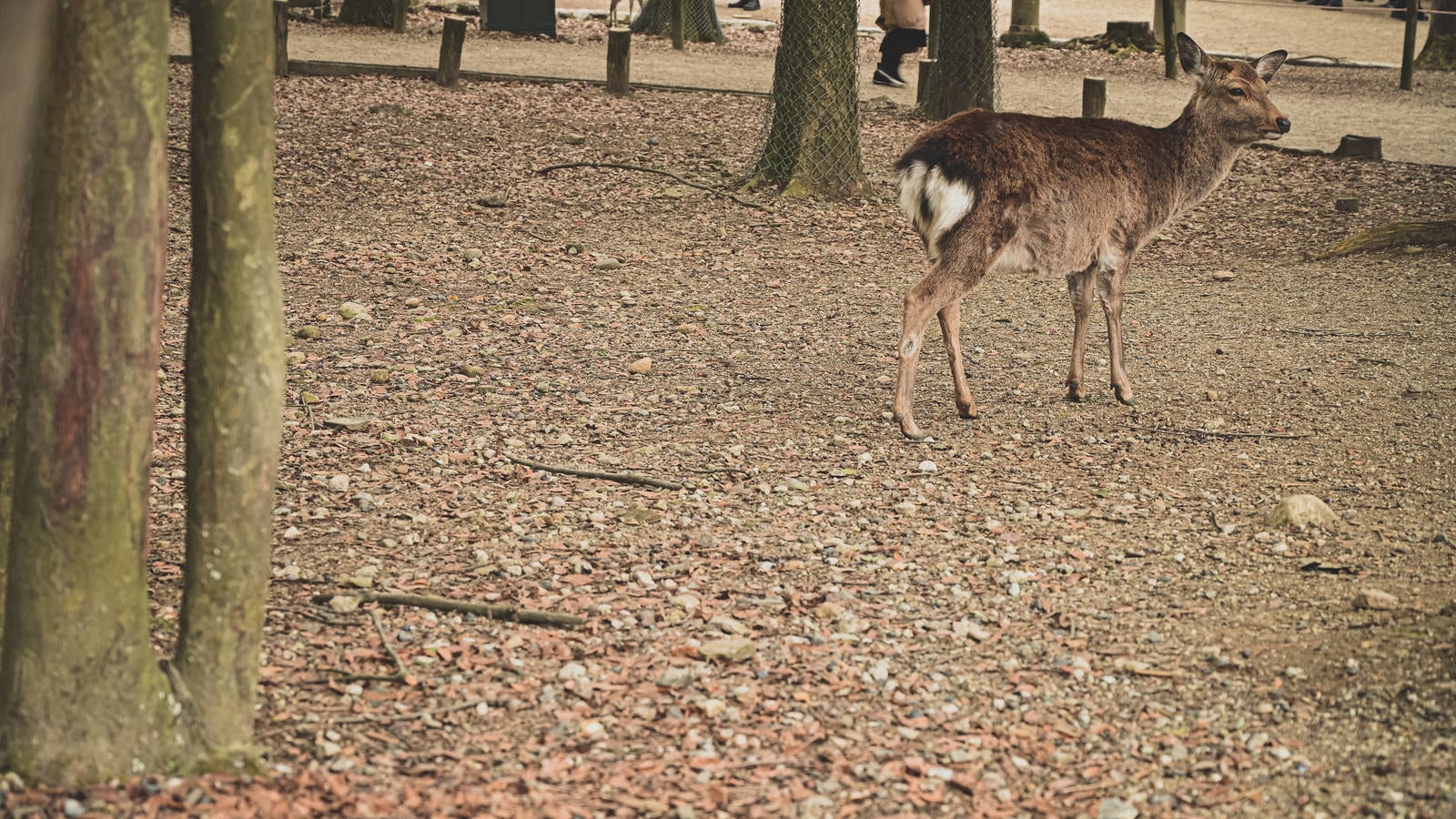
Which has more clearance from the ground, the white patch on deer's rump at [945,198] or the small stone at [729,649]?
the white patch on deer's rump at [945,198]

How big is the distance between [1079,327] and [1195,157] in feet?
3.49

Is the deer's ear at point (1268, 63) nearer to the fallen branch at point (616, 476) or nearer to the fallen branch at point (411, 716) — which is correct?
the fallen branch at point (616, 476)

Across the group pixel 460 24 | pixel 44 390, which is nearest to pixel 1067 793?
pixel 44 390

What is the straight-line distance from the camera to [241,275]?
3363 millimetres

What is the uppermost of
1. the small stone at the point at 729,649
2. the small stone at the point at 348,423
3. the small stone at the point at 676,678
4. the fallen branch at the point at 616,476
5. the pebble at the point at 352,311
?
the pebble at the point at 352,311

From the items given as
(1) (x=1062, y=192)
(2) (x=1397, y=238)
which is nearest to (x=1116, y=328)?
(1) (x=1062, y=192)

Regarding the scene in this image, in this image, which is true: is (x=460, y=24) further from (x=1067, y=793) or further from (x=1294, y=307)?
(x=1067, y=793)

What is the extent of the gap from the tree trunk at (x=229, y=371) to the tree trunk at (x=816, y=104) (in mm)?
8165

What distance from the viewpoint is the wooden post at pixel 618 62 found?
50.4 ft

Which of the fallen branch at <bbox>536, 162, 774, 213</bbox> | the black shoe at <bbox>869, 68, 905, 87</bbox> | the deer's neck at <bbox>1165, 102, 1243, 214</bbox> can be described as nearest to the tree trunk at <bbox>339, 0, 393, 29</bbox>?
the black shoe at <bbox>869, 68, 905, 87</bbox>

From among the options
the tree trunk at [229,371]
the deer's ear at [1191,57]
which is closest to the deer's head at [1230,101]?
the deer's ear at [1191,57]

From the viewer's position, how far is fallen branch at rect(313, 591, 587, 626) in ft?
14.8

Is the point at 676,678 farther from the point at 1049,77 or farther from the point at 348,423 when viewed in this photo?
the point at 1049,77

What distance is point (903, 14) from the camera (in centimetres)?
1734
